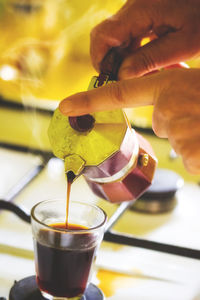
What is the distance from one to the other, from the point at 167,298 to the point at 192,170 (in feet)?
0.78

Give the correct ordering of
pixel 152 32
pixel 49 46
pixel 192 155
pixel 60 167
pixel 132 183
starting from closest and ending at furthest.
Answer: pixel 192 155
pixel 132 183
pixel 152 32
pixel 60 167
pixel 49 46

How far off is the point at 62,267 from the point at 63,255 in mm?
20

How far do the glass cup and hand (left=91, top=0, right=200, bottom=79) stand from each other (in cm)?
31

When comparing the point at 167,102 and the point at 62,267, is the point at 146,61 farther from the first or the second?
the point at 62,267

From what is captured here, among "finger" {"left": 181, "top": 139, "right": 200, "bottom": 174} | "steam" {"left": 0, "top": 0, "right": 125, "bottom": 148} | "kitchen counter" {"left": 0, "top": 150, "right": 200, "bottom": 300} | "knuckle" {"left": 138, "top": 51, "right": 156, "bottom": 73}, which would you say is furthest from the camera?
"steam" {"left": 0, "top": 0, "right": 125, "bottom": 148}

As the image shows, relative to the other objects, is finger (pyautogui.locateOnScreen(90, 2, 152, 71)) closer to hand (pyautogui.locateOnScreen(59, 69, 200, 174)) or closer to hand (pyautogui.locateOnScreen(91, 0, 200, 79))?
hand (pyautogui.locateOnScreen(91, 0, 200, 79))

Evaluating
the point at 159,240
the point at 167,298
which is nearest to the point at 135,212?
the point at 159,240

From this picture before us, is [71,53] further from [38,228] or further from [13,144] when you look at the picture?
[38,228]

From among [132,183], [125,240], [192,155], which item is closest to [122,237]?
[125,240]

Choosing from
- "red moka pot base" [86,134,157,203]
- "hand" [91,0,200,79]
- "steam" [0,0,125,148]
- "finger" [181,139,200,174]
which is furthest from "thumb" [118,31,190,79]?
"steam" [0,0,125,148]

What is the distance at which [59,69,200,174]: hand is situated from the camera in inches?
23.0

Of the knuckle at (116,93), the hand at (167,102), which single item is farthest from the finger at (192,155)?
the knuckle at (116,93)

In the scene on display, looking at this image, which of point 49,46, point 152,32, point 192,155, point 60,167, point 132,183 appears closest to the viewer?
point 192,155

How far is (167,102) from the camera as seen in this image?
1.99ft
